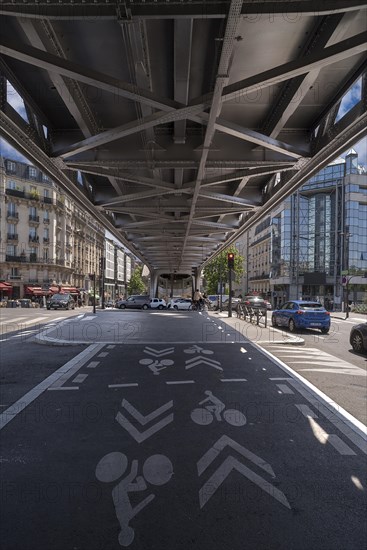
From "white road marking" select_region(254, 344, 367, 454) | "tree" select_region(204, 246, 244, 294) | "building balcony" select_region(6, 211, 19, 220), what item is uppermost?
"building balcony" select_region(6, 211, 19, 220)

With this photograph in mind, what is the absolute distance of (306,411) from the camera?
562cm

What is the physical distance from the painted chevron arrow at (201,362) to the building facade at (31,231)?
47.8 metres

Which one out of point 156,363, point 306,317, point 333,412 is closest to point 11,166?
point 306,317

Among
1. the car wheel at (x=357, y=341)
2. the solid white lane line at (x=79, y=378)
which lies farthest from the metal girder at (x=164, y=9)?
the car wheel at (x=357, y=341)

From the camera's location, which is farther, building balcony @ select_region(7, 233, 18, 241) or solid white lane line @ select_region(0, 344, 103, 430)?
building balcony @ select_region(7, 233, 18, 241)

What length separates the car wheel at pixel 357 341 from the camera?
11.2 m

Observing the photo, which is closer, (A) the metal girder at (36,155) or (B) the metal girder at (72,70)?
(B) the metal girder at (72,70)

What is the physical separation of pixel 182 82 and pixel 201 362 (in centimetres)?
604

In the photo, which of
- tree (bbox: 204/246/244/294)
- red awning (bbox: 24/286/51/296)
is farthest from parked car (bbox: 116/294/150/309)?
red awning (bbox: 24/286/51/296)

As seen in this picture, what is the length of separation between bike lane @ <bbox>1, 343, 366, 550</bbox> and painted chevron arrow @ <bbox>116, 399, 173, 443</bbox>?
0.05ft

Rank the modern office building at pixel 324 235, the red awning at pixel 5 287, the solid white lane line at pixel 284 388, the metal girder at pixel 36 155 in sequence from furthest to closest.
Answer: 1. the modern office building at pixel 324 235
2. the red awning at pixel 5 287
3. the metal girder at pixel 36 155
4. the solid white lane line at pixel 284 388

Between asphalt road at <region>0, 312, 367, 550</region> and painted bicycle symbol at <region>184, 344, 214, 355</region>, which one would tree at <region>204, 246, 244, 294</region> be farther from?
asphalt road at <region>0, 312, 367, 550</region>

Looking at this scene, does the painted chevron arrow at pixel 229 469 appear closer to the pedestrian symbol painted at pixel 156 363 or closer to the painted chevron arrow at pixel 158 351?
the pedestrian symbol painted at pixel 156 363

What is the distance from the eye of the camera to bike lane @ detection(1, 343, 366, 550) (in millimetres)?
2857
